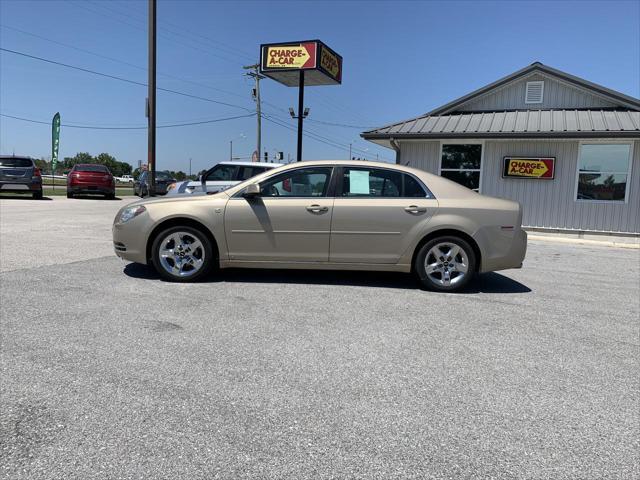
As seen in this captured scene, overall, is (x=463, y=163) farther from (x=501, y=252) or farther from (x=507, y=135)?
(x=501, y=252)

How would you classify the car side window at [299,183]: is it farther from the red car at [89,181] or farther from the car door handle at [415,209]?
the red car at [89,181]

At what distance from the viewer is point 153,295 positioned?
5246 millimetres

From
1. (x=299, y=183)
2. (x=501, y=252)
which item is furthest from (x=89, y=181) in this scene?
(x=501, y=252)

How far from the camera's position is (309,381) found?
10.5 ft

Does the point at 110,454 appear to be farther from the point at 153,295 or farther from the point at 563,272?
the point at 563,272

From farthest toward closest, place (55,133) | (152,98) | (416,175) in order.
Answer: (55,133) → (152,98) → (416,175)

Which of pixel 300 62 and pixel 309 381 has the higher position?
pixel 300 62

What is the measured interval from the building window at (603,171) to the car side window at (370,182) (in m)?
9.31

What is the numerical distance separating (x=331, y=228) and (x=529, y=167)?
954 cm

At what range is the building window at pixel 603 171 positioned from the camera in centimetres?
1272

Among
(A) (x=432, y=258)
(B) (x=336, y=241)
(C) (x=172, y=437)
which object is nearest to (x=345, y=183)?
(B) (x=336, y=241)

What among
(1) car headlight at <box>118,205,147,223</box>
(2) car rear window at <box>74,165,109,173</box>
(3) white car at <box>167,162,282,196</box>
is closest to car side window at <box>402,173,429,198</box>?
(1) car headlight at <box>118,205,147,223</box>

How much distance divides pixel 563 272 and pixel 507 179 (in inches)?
256

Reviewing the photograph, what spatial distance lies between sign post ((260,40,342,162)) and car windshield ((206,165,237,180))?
3.76 metres
